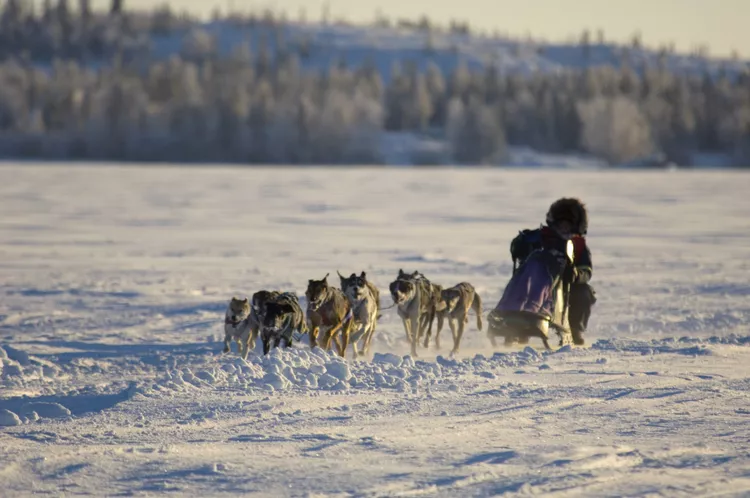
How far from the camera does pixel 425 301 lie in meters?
9.40

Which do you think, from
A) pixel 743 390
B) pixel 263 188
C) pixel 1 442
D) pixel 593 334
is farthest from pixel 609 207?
pixel 1 442

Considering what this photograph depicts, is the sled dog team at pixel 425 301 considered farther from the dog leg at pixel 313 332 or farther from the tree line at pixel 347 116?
the tree line at pixel 347 116

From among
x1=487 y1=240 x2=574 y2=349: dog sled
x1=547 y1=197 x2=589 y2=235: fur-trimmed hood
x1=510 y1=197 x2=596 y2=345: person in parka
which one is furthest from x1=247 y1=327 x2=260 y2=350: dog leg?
x1=547 y1=197 x2=589 y2=235: fur-trimmed hood

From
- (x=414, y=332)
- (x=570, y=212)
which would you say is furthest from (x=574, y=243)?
(x=414, y=332)

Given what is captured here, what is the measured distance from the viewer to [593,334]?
1095cm

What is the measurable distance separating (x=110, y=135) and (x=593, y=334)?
103 m

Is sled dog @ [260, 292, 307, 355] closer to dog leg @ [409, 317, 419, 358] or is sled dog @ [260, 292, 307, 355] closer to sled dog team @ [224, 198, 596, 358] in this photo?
sled dog team @ [224, 198, 596, 358]

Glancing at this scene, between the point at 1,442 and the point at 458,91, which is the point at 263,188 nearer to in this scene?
the point at 1,442

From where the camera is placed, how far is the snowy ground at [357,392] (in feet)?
17.8

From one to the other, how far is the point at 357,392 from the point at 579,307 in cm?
290

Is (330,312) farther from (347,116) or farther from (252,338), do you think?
(347,116)

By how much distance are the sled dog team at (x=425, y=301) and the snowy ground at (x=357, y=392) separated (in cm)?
33

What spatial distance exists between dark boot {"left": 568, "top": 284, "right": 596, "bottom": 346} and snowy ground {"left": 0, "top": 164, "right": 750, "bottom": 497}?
0.84 feet

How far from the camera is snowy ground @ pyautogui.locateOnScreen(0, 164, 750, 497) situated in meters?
5.41
